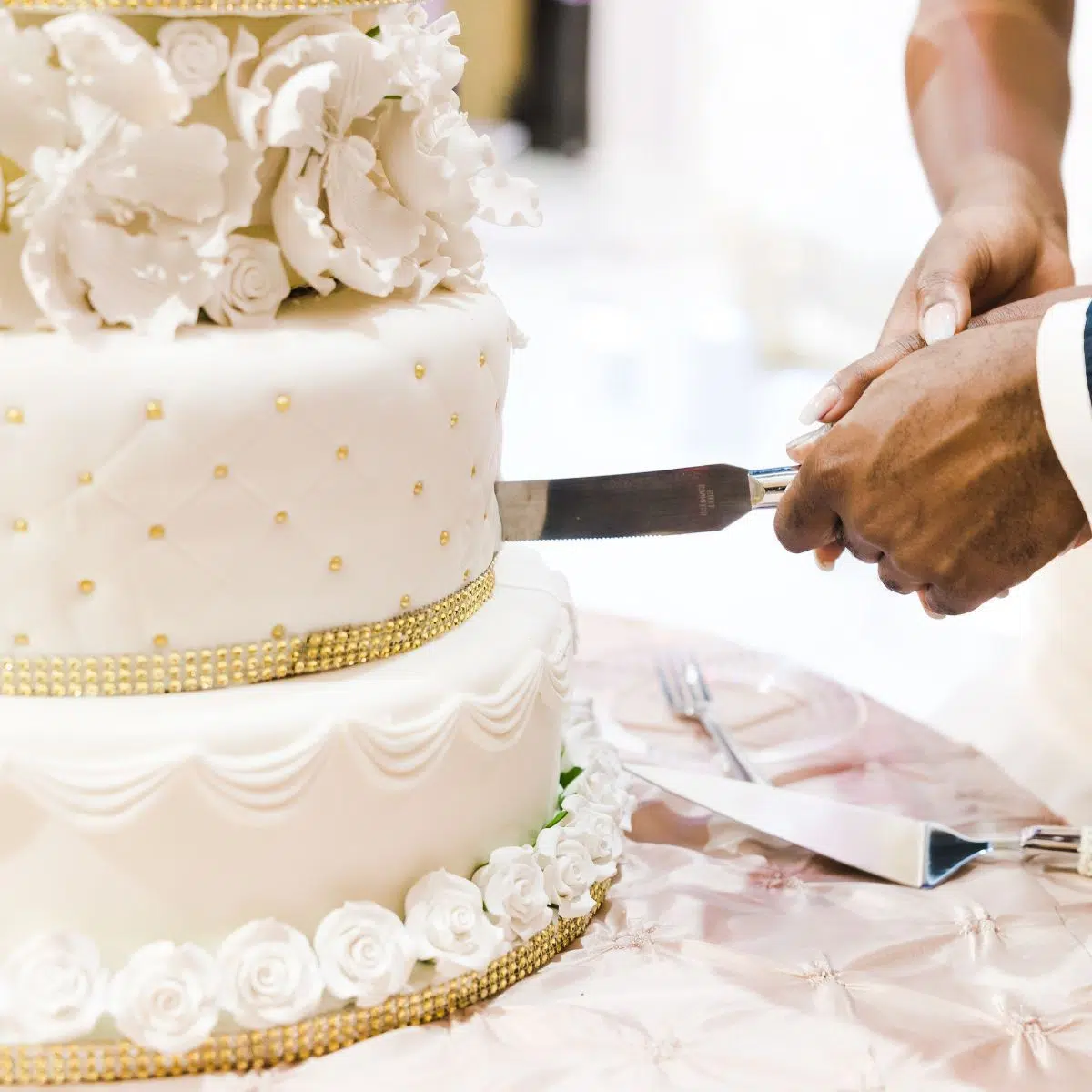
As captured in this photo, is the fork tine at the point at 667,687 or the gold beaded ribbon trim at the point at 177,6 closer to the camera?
the gold beaded ribbon trim at the point at 177,6

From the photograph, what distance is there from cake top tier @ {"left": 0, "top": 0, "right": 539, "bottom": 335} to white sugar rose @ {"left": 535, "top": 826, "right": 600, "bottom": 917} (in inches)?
30.7

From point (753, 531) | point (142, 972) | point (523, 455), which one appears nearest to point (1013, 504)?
point (142, 972)

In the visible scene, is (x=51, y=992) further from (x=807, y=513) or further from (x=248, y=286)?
(x=807, y=513)

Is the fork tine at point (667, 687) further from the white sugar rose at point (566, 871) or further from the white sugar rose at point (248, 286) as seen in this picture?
the white sugar rose at point (248, 286)

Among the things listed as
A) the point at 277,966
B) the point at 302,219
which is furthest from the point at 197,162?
the point at 277,966

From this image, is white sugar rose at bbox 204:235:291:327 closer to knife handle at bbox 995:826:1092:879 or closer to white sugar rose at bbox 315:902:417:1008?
white sugar rose at bbox 315:902:417:1008

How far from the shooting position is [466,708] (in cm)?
164

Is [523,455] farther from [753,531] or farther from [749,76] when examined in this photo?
[749,76]

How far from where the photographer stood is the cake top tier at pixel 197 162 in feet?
4.54

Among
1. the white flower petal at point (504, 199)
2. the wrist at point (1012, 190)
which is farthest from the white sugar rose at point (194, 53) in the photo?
the wrist at point (1012, 190)

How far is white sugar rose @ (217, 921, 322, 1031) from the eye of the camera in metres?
1.50

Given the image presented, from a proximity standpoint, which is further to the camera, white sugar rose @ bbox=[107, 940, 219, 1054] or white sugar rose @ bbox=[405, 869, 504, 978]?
white sugar rose @ bbox=[405, 869, 504, 978]

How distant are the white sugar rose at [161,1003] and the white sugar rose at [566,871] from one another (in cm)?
50

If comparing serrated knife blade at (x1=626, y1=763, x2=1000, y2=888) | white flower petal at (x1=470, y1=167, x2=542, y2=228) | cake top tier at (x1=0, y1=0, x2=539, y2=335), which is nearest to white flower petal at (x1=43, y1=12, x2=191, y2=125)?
cake top tier at (x1=0, y1=0, x2=539, y2=335)
